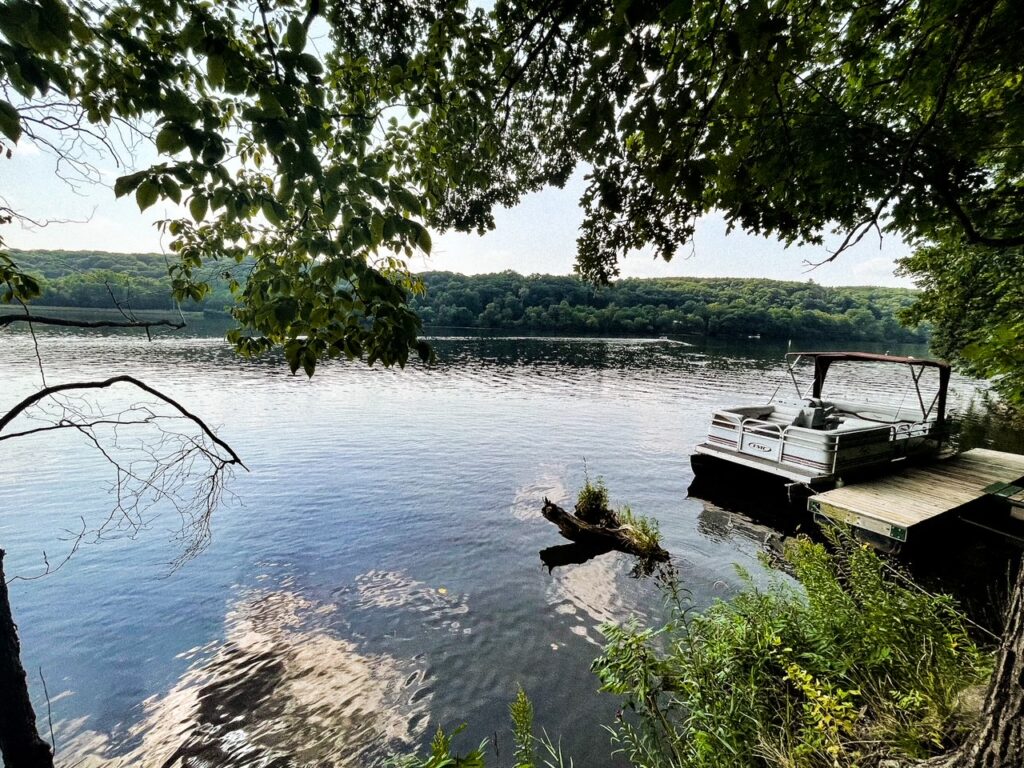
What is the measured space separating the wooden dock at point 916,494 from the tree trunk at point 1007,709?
6.06 m

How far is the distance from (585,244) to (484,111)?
210cm

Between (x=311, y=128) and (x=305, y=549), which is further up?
(x=311, y=128)

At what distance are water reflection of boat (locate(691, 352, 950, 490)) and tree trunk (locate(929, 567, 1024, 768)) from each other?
9.53m

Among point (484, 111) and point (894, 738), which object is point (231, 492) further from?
point (894, 738)

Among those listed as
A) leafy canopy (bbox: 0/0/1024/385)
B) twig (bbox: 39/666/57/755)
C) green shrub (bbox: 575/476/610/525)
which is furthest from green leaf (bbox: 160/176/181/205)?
green shrub (bbox: 575/476/610/525)

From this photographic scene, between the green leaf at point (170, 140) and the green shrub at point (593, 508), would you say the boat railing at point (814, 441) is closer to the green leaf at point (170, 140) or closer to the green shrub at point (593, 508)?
the green shrub at point (593, 508)

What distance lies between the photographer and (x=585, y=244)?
5.08 metres

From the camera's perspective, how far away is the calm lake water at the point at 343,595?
18.1 feet

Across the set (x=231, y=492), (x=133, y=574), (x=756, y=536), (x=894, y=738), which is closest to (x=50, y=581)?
(x=133, y=574)

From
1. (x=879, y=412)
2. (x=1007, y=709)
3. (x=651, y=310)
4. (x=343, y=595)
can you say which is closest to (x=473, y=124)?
(x=1007, y=709)

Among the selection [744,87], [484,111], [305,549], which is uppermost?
[484,111]

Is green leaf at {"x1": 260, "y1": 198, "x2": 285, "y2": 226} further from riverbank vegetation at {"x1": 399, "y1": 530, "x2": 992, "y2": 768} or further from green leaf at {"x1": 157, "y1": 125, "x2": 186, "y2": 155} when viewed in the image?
riverbank vegetation at {"x1": 399, "y1": 530, "x2": 992, "y2": 768}

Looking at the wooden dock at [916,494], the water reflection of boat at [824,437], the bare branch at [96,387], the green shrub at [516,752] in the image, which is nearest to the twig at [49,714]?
the green shrub at [516,752]

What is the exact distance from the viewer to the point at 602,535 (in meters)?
10.2
